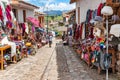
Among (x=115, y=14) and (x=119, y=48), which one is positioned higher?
(x=115, y=14)

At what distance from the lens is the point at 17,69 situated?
12.8 meters

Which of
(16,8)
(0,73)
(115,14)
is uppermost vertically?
(16,8)

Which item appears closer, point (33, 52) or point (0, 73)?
point (0, 73)

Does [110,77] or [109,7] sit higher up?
[109,7]

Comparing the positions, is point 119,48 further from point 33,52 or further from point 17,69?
point 33,52

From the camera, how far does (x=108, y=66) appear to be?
32.8ft

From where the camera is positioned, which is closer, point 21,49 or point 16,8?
point 21,49

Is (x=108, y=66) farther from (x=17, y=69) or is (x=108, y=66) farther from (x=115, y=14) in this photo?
(x=17, y=69)

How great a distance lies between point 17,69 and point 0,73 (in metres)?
1.26

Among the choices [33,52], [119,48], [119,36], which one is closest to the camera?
[119,36]

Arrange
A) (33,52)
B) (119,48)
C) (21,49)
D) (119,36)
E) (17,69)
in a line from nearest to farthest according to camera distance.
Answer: (119,36)
(119,48)
(17,69)
(21,49)
(33,52)

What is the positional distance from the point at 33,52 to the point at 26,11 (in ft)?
20.9

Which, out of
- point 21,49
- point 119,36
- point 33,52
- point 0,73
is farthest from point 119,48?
point 33,52

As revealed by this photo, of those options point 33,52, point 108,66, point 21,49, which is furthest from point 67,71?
point 33,52
